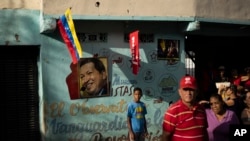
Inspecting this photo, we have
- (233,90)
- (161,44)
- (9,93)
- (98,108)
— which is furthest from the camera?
(161,44)

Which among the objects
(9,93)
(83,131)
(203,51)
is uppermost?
(203,51)

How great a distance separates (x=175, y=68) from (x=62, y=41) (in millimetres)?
2909

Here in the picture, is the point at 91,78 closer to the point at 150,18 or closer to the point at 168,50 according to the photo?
the point at 150,18

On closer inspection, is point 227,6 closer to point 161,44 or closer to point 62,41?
point 161,44

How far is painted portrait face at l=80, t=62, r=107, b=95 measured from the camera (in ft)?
27.6

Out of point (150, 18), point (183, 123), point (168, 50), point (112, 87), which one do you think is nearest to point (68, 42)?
point (112, 87)

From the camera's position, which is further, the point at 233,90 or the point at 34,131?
the point at 34,131

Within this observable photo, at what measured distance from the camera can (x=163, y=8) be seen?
8898 millimetres

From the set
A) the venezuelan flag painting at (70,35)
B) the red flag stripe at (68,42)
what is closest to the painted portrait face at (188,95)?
the venezuelan flag painting at (70,35)

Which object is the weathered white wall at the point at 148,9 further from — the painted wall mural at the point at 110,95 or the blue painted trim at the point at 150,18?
the painted wall mural at the point at 110,95

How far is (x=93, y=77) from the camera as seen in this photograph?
27.9 ft

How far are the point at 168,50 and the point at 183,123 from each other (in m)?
5.03

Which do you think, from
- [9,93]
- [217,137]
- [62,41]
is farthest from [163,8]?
[217,137]

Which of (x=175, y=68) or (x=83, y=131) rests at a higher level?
(x=175, y=68)
